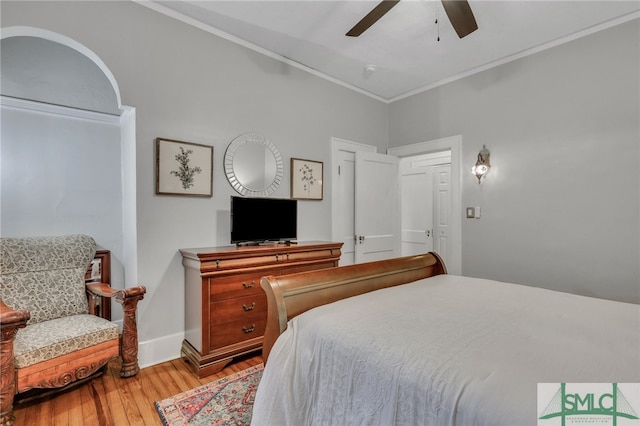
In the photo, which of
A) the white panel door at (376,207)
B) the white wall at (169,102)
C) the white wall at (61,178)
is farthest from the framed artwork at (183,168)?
the white panel door at (376,207)

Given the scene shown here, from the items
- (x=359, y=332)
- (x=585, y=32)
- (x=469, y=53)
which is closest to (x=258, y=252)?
(x=359, y=332)

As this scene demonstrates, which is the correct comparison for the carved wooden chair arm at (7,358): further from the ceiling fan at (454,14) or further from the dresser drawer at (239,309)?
the ceiling fan at (454,14)

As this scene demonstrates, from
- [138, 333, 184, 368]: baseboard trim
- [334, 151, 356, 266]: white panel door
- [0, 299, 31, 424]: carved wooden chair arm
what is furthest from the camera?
[334, 151, 356, 266]: white panel door

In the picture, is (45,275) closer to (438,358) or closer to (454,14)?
(438,358)

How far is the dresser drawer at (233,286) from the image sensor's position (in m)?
2.33

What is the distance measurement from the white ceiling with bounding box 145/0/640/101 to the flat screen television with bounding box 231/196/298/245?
153cm

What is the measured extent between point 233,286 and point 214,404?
796 millimetres

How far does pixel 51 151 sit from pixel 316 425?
11.8 ft

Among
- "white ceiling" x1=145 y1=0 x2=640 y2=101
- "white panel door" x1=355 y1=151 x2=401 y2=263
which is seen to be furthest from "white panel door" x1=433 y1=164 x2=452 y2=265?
"white ceiling" x1=145 y1=0 x2=640 y2=101

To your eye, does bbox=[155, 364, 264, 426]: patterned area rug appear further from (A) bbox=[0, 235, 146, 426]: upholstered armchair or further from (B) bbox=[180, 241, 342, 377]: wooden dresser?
(A) bbox=[0, 235, 146, 426]: upholstered armchair

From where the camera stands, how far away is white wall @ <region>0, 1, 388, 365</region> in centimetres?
227

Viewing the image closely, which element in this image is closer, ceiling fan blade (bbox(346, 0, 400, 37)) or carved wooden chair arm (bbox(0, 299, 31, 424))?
carved wooden chair arm (bbox(0, 299, 31, 424))

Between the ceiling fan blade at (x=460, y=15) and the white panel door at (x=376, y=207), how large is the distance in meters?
1.88

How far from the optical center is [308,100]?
3516mm
